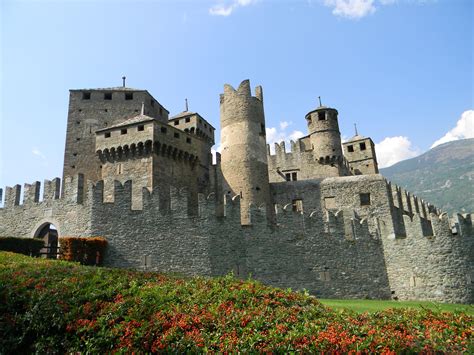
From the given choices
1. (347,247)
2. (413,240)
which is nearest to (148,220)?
(347,247)

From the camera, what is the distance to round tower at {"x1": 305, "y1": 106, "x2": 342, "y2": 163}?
37906mm

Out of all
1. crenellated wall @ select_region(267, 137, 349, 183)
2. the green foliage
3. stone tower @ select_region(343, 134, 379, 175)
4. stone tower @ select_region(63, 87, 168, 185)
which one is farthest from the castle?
stone tower @ select_region(343, 134, 379, 175)

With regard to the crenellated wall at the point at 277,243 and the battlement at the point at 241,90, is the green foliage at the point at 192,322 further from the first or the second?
the battlement at the point at 241,90

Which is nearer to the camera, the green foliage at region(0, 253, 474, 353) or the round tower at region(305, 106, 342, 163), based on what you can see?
the green foliage at region(0, 253, 474, 353)

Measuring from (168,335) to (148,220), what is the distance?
1289cm

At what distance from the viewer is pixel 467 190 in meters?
132

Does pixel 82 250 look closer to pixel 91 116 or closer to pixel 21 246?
pixel 21 246

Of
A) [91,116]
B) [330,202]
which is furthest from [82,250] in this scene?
[91,116]

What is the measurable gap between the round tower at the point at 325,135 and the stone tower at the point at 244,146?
32.2 ft

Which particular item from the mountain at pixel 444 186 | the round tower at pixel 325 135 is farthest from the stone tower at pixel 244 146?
the mountain at pixel 444 186

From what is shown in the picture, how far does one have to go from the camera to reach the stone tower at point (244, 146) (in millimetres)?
28188

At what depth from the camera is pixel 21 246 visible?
65.8 feet

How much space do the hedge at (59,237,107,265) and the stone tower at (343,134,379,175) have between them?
1389 inches

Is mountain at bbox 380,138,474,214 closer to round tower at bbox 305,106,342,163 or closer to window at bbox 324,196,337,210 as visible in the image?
round tower at bbox 305,106,342,163
